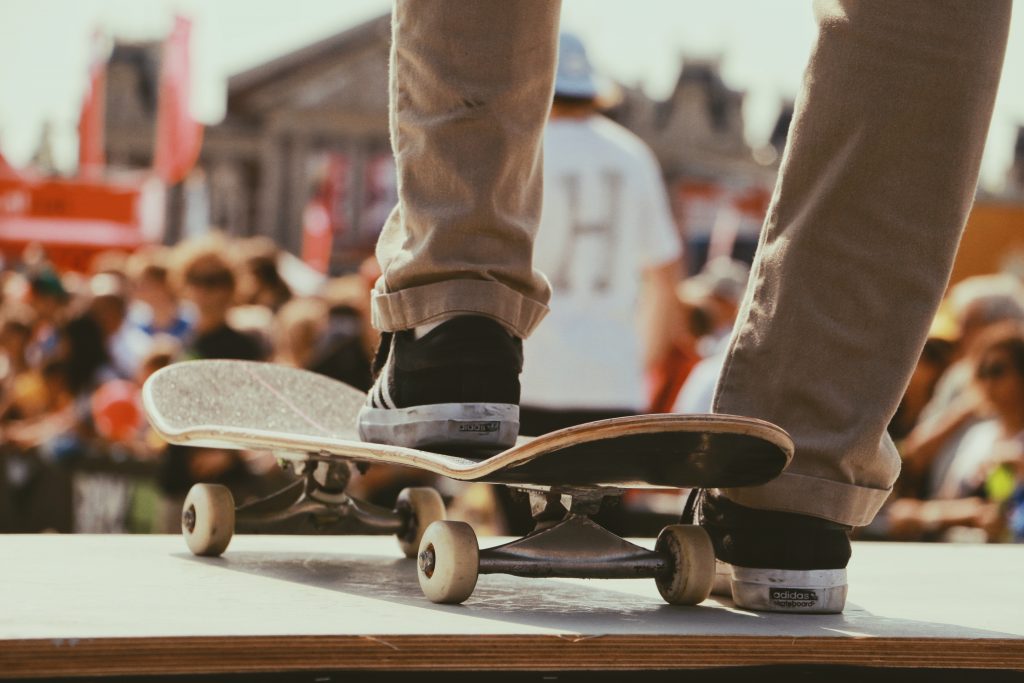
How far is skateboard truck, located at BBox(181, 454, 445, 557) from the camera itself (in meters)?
2.01

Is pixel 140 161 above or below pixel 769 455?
above

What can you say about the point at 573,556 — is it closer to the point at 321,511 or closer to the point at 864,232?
the point at 864,232

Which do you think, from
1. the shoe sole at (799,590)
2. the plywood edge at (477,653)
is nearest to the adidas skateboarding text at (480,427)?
the shoe sole at (799,590)

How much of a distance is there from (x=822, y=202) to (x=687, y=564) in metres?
0.42

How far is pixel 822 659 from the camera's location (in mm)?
1270

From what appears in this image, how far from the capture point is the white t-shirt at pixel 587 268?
147 inches

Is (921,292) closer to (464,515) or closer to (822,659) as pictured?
A: (822,659)

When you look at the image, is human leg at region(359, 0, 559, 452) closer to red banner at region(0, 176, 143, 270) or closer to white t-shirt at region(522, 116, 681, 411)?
white t-shirt at region(522, 116, 681, 411)

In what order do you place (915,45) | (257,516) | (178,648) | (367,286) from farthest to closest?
1. (367,286)
2. (257,516)
3. (915,45)
4. (178,648)

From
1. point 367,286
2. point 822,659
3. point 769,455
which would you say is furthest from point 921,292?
point 367,286

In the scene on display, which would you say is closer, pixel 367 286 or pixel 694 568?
pixel 694 568

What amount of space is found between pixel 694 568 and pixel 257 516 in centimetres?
80

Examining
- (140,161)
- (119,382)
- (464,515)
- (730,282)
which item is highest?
(140,161)

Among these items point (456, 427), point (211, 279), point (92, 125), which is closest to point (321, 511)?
point (456, 427)
